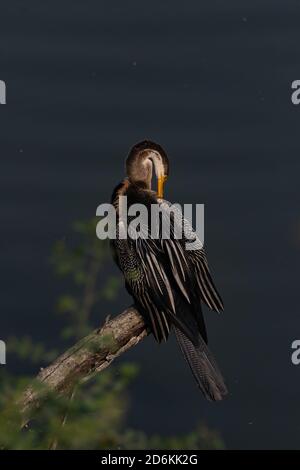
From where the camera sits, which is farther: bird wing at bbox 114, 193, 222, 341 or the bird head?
the bird head

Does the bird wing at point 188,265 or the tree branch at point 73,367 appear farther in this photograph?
the bird wing at point 188,265

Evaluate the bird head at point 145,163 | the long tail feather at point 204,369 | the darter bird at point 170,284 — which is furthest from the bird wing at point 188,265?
the bird head at point 145,163

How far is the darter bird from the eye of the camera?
18.0 ft

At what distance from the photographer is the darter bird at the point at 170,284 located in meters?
5.47

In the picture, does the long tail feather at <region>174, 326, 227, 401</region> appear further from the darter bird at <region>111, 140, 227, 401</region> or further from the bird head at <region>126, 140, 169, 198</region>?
the bird head at <region>126, 140, 169, 198</region>

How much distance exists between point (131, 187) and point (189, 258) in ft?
1.72

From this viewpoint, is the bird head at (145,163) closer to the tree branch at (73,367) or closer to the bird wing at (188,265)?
the bird wing at (188,265)

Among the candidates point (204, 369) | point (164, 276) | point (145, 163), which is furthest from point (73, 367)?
point (145, 163)

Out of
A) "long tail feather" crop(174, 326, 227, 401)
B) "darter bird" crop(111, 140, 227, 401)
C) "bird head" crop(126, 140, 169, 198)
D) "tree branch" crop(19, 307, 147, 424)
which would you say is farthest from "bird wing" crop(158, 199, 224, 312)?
"tree branch" crop(19, 307, 147, 424)

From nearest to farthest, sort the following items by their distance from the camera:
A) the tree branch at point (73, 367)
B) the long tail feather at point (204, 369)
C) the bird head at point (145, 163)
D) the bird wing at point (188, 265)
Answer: the tree branch at point (73, 367), the long tail feather at point (204, 369), the bird wing at point (188, 265), the bird head at point (145, 163)

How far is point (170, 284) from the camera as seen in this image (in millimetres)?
5621

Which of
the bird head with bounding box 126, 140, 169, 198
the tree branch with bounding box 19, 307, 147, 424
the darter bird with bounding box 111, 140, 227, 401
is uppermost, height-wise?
the bird head with bounding box 126, 140, 169, 198
